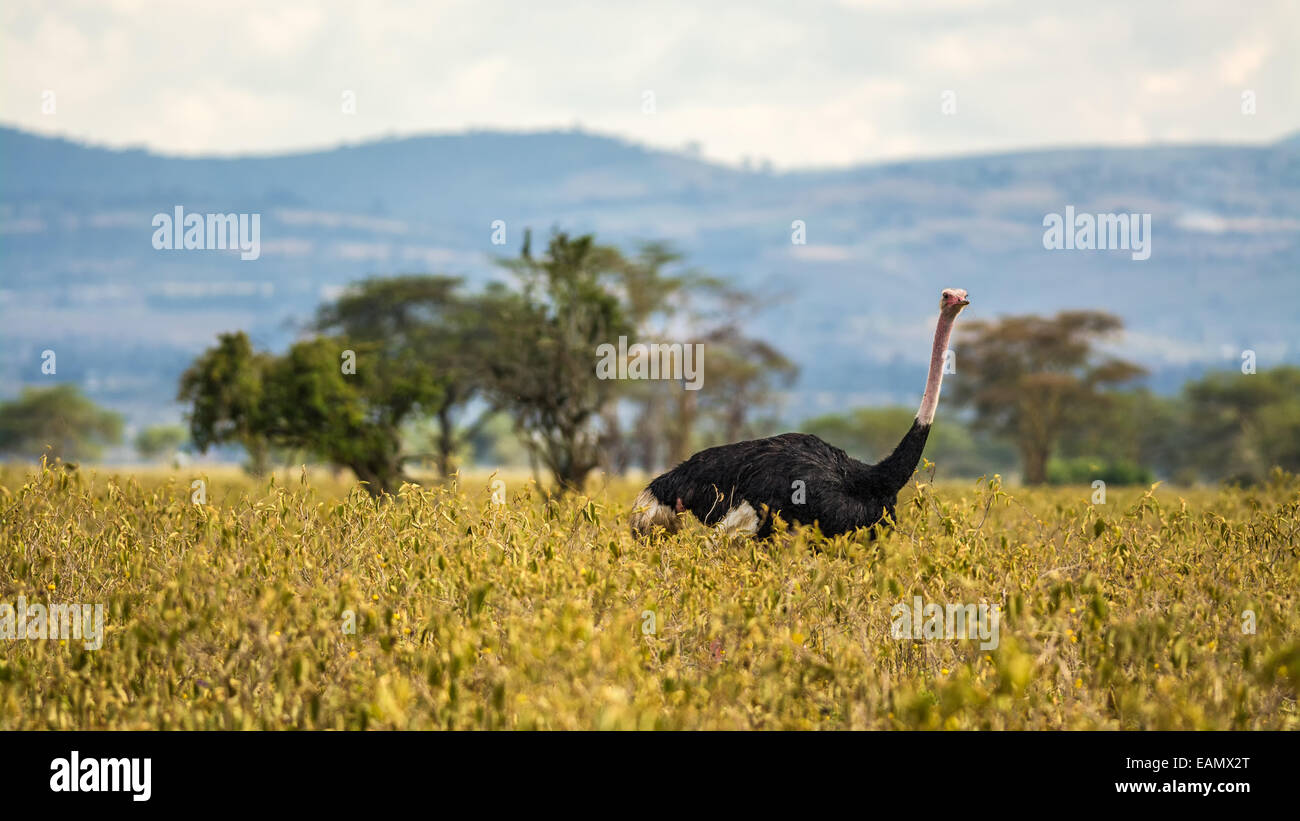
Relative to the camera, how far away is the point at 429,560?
8688 mm

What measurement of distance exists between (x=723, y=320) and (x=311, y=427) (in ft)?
143

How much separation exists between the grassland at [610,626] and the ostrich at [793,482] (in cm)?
28

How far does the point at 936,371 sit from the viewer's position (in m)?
10.9

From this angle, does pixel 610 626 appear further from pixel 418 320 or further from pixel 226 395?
pixel 418 320

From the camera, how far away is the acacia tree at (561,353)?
2438 cm

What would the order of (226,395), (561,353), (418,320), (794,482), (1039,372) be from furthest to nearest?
(1039,372), (418,320), (561,353), (226,395), (794,482)

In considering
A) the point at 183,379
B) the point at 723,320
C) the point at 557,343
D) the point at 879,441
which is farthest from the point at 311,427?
the point at 879,441

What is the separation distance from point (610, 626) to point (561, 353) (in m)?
18.0

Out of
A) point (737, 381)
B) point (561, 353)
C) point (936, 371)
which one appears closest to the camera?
point (936, 371)

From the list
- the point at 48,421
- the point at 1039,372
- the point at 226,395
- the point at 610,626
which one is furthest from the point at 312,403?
the point at 48,421

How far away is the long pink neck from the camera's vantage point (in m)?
10.6

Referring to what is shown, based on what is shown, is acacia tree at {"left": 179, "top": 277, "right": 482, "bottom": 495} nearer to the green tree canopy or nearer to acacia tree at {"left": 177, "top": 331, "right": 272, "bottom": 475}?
acacia tree at {"left": 177, "top": 331, "right": 272, "bottom": 475}
